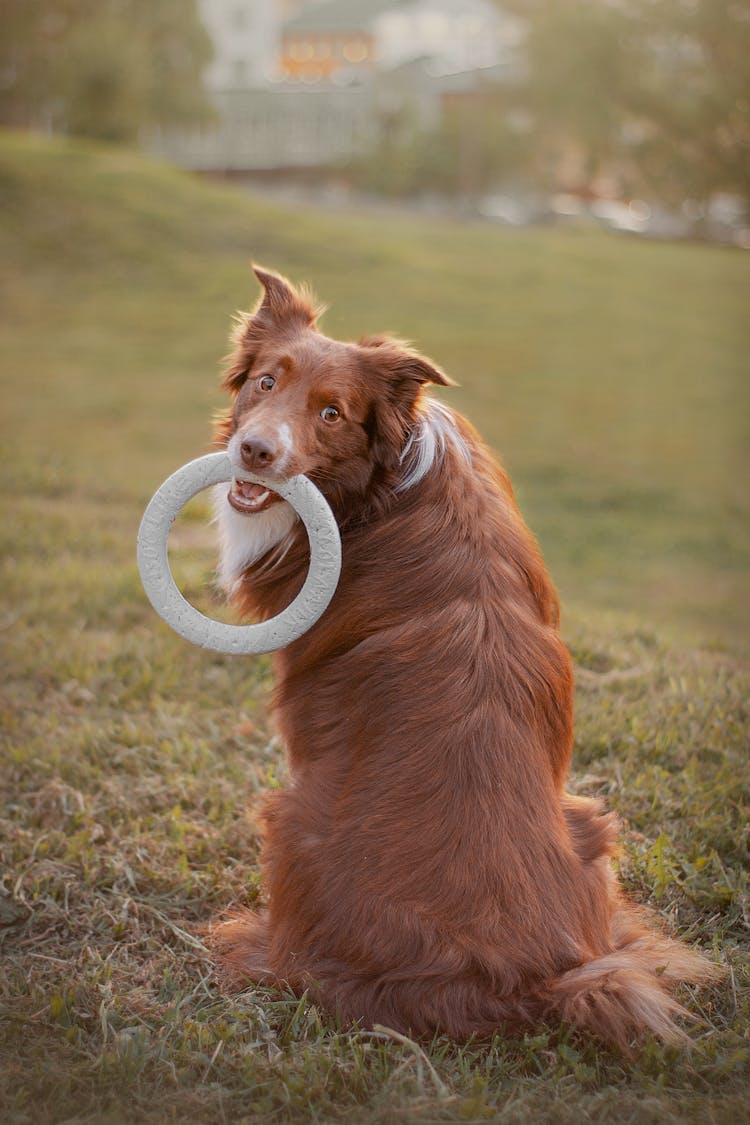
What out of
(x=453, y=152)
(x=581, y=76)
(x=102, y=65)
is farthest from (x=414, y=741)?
(x=453, y=152)

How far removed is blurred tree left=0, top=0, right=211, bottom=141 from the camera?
75.6 feet

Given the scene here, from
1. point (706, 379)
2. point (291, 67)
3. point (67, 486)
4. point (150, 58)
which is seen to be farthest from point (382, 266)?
point (67, 486)

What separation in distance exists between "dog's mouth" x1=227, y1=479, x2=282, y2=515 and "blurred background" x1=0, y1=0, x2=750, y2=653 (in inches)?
126

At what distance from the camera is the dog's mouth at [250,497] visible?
11.6ft

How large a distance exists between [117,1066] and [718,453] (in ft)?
49.4

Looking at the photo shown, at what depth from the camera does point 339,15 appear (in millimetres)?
31484

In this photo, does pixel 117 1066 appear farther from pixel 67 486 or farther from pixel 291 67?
pixel 291 67

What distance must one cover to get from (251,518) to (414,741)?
100cm

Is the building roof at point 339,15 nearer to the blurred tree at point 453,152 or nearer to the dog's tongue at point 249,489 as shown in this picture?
the blurred tree at point 453,152

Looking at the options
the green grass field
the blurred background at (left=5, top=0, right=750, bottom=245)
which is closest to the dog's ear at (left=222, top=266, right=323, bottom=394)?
the green grass field

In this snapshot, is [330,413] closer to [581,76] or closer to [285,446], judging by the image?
[285,446]

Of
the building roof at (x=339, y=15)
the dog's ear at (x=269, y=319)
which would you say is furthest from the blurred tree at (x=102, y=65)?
the dog's ear at (x=269, y=319)

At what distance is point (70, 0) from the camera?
2308 centimetres

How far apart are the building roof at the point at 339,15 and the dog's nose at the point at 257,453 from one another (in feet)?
103
